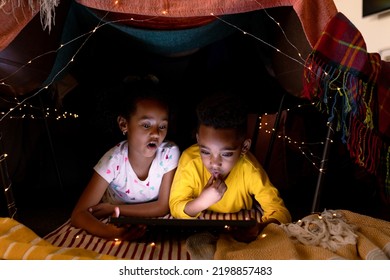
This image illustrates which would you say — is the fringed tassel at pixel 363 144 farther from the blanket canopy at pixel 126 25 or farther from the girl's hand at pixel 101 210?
the girl's hand at pixel 101 210

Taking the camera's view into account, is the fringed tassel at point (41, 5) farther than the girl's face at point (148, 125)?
No

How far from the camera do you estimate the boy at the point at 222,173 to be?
3.17 ft

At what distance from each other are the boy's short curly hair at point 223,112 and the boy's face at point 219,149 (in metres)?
0.02

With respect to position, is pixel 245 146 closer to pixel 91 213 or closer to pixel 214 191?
pixel 214 191

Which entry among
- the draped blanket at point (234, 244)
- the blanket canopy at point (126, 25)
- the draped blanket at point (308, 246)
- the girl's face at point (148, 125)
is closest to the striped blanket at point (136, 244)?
the draped blanket at point (234, 244)

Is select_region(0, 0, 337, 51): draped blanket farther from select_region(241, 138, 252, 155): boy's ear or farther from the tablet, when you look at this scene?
the tablet

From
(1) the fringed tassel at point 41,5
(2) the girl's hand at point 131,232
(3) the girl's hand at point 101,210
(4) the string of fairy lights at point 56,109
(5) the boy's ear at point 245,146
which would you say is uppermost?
(1) the fringed tassel at point 41,5

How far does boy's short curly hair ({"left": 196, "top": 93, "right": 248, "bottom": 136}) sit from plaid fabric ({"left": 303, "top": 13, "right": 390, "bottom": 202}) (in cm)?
20

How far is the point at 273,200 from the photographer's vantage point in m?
1.01

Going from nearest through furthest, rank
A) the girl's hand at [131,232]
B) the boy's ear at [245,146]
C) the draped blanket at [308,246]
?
the draped blanket at [308,246] < the girl's hand at [131,232] < the boy's ear at [245,146]

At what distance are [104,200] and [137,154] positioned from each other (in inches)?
6.7

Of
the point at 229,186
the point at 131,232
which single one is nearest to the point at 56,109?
the point at 131,232

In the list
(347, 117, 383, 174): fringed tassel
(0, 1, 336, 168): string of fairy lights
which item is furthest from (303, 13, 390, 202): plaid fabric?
(0, 1, 336, 168): string of fairy lights
